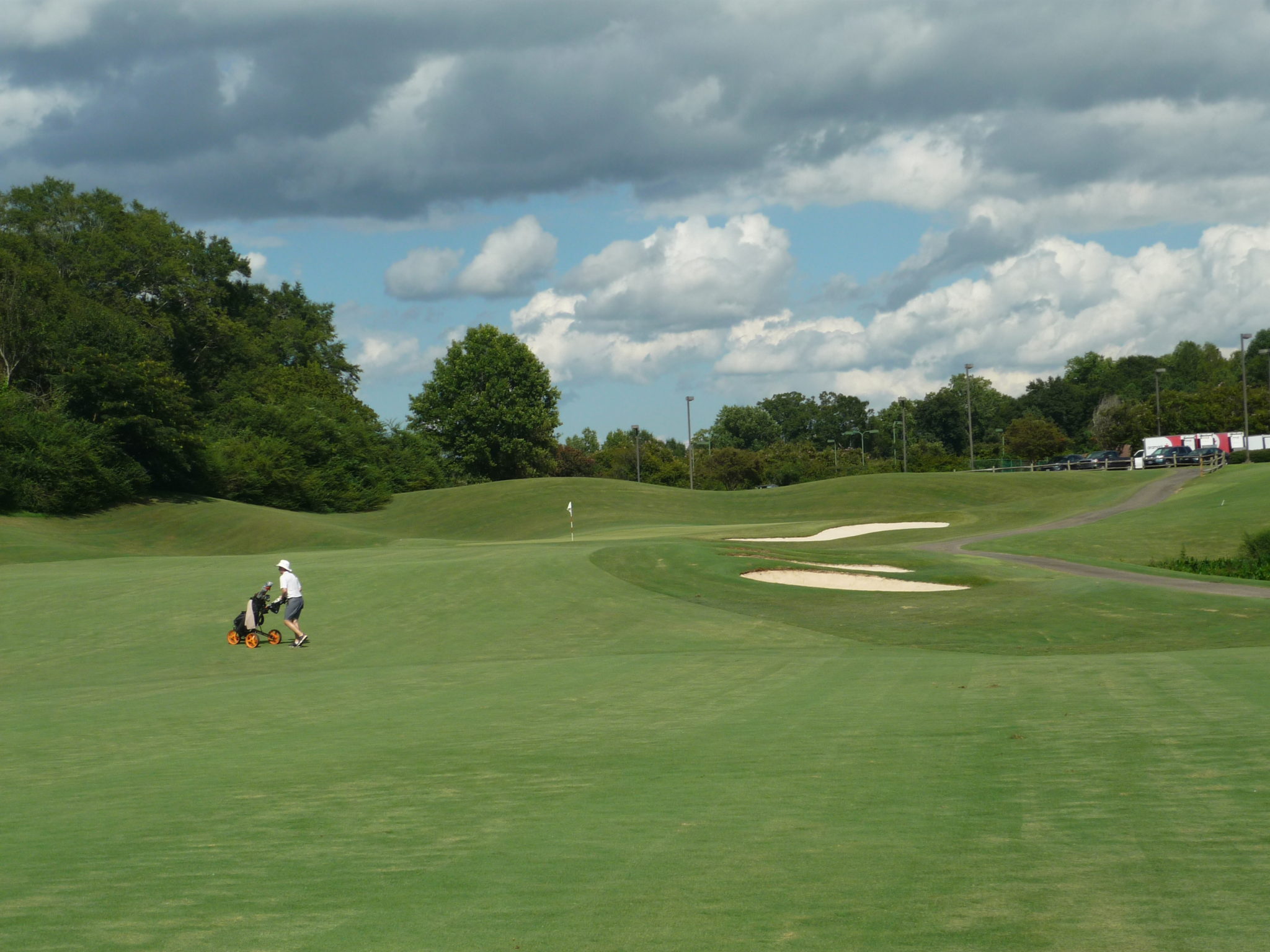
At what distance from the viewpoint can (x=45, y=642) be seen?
21.1 meters

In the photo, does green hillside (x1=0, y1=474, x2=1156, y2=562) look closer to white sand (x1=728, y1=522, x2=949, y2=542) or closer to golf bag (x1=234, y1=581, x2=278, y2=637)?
white sand (x1=728, y1=522, x2=949, y2=542)

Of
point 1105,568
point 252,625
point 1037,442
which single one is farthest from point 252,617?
point 1037,442

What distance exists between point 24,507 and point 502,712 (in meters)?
55.8

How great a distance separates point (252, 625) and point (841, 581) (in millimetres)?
15801

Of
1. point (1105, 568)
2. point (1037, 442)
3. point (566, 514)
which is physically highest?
point (1037, 442)

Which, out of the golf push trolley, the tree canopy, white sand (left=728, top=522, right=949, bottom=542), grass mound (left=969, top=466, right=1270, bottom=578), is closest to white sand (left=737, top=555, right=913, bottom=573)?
grass mound (left=969, top=466, right=1270, bottom=578)

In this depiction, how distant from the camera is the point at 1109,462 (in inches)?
3659

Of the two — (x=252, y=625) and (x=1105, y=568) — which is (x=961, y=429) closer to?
(x=1105, y=568)

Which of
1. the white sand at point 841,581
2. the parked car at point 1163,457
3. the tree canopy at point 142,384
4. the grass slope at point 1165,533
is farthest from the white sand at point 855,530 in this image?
the parked car at point 1163,457

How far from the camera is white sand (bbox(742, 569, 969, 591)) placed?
28234mm

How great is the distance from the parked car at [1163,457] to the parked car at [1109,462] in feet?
4.67

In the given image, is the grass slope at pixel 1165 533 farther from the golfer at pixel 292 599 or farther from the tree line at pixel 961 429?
the tree line at pixel 961 429

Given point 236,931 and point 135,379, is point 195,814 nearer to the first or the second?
point 236,931

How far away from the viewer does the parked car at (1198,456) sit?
86331mm
